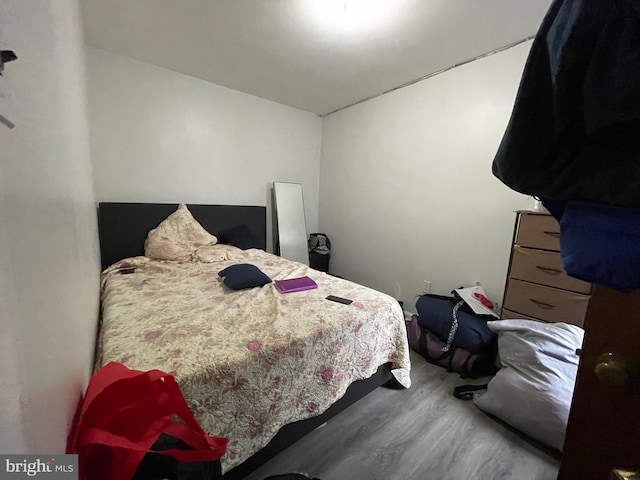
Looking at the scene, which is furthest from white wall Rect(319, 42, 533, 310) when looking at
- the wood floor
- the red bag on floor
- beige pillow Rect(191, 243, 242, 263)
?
the red bag on floor

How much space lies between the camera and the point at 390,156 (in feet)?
10.1

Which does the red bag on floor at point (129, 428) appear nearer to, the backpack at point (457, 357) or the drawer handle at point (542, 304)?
the backpack at point (457, 357)

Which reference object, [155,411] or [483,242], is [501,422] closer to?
[483,242]

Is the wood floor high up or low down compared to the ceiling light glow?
down

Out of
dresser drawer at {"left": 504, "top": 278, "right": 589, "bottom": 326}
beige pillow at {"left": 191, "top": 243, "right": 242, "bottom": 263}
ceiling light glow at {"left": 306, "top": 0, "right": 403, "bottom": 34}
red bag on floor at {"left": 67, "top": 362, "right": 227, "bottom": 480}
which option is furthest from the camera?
beige pillow at {"left": 191, "top": 243, "right": 242, "bottom": 263}

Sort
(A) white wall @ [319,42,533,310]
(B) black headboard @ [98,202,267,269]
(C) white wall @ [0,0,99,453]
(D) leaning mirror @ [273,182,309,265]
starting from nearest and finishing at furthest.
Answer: (C) white wall @ [0,0,99,453] < (A) white wall @ [319,42,533,310] < (B) black headboard @ [98,202,267,269] < (D) leaning mirror @ [273,182,309,265]

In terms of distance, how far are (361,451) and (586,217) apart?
1.51 metres

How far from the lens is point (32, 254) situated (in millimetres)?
441

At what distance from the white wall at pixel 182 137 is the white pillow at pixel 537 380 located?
3.14 metres

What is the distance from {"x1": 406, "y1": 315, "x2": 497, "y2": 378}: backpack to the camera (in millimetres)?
1952

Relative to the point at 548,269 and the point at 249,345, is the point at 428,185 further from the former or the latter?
the point at 249,345

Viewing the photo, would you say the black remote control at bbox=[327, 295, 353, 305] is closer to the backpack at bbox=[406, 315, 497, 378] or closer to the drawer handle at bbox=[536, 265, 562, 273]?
the backpack at bbox=[406, 315, 497, 378]

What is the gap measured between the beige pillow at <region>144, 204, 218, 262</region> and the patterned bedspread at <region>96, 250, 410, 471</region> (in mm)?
557

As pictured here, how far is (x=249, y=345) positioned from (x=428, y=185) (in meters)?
2.43
